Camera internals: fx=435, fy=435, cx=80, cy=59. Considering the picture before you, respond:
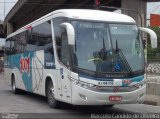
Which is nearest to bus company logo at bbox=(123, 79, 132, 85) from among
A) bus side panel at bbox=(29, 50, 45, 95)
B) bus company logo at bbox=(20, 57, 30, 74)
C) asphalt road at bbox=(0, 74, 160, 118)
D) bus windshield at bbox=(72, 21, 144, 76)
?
bus windshield at bbox=(72, 21, 144, 76)

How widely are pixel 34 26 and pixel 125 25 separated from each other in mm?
5299

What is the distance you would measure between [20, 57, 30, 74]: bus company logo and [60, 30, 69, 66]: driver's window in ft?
16.5

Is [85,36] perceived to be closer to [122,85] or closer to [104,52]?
[104,52]

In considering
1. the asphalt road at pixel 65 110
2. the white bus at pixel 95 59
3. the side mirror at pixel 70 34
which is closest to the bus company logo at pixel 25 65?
the asphalt road at pixel 65 110

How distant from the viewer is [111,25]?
519 inches

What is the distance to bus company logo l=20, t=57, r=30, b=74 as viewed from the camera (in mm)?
18328

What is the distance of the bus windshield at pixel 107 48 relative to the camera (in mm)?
12531

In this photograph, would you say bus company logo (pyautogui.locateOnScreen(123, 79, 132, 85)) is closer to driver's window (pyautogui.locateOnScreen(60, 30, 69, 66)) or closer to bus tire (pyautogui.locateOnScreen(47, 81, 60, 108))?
driver's window (pyautogui.locateOnScreen(60, 30, 69, 66))

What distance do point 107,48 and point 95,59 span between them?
55cm

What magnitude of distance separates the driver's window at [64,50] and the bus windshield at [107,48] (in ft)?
1.55

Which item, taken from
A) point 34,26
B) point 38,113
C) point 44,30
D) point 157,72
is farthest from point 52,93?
point 157,72

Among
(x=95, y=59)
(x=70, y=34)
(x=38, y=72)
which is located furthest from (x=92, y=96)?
(x=38, y=72)

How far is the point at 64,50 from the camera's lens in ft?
43.7

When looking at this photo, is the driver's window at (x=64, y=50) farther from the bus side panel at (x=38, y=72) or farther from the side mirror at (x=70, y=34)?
the bus side panel at (x=38, y=72)
